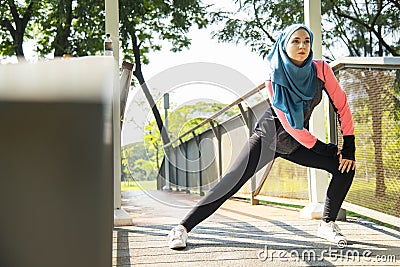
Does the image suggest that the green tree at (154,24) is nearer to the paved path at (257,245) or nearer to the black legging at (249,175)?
the paved path at (257,245)

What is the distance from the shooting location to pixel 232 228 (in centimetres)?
305

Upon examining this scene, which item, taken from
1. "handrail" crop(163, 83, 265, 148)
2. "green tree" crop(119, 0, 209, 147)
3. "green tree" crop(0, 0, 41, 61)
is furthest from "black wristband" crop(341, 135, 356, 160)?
"green tree" crop(0, 0, 41, 61)

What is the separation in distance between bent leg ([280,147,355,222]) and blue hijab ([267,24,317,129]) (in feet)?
0.51

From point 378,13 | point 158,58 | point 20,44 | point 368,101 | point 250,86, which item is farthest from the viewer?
point 158,58

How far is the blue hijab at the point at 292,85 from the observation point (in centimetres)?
257

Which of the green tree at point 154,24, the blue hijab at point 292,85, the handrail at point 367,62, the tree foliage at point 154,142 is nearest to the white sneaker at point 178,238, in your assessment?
the tree foliage at point 154,142

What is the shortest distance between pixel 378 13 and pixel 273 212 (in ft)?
15.3

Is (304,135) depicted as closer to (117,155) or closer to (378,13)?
(117,155)

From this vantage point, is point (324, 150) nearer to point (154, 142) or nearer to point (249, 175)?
point (249, 175)

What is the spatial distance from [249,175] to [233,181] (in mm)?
90

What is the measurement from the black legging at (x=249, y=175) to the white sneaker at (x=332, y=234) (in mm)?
33

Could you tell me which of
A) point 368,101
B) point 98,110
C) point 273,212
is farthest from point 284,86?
point 98,110

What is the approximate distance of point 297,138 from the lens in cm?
260

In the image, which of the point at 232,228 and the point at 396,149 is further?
the point at 232,228
